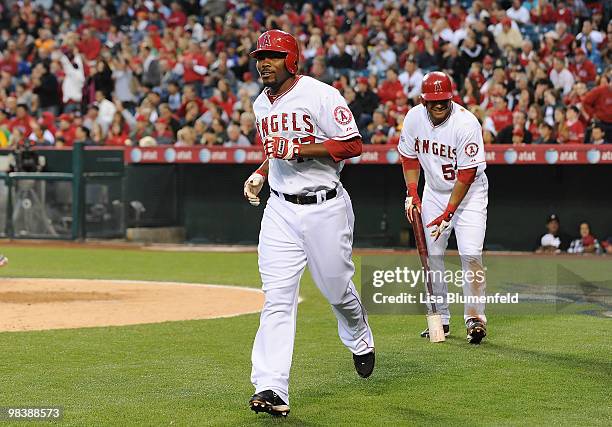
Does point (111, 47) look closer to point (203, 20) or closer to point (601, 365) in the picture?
point (203, 20)

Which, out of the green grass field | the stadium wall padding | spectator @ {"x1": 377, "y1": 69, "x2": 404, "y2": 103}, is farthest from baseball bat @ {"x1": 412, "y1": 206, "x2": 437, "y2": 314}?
spectator @ {"x1": 377, "y1": 69, "x2": 404, "y2": 103}

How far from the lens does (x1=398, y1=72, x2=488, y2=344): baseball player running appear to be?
915 cm

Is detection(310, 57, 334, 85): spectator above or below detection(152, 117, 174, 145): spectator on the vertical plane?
above

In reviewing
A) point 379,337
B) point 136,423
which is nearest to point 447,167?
point 379,337

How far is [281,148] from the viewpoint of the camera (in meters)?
6.61

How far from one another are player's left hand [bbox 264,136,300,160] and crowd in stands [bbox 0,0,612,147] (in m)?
11.5

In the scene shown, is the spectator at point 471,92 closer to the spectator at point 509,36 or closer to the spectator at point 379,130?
the spectator at point 379,130

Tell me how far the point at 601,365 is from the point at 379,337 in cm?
207

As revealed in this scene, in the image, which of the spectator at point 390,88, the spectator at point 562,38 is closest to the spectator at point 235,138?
the spectator at point 390,88

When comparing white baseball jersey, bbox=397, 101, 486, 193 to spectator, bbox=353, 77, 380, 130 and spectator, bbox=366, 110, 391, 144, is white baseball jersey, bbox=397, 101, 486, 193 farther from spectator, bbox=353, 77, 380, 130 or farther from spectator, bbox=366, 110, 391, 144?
spectator, bbox=353, 77, 380, 130

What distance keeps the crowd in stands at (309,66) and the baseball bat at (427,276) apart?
840 cm

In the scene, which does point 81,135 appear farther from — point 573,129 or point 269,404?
point 269,404

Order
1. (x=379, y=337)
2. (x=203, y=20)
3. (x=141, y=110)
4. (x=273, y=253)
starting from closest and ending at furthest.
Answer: (x=273, y=253)
(x=379, y=337)
(x=141, y=110)
(x=203, y=20)

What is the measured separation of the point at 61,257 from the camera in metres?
17.9
